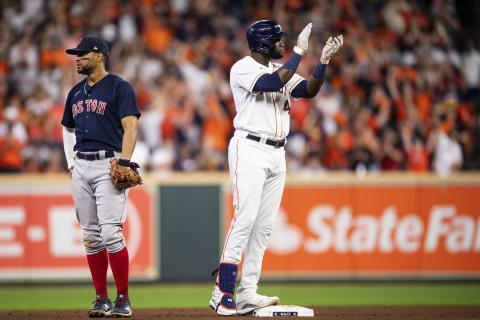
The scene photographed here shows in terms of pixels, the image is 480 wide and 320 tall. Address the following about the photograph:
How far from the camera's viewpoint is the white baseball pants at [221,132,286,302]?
243 inches

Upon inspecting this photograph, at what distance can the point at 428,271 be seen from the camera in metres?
11.1

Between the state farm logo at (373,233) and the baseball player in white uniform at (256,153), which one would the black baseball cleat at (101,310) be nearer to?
the baseball player in white uniform at (256,153)

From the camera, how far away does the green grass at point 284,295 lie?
847 centimetres

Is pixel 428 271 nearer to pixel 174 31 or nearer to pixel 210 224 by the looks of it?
pixel 210 224

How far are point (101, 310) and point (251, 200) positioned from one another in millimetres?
1452

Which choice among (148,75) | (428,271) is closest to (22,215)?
(148,75)

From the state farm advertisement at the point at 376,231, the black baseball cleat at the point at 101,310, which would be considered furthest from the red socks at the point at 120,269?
the state farm advertisement at the point at 376,231

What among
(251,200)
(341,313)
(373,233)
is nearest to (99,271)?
(251,200)

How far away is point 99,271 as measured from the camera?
6367 mm

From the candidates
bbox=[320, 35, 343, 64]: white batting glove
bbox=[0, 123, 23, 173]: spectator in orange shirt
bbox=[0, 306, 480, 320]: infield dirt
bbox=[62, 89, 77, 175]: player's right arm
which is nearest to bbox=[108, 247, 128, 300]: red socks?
bbox=[0, 306, 480, 320]: infield dirt

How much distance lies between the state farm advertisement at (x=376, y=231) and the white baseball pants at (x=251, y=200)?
4.62 metres

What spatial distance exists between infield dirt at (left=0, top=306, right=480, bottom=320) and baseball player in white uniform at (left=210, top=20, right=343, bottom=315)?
34 centimetres

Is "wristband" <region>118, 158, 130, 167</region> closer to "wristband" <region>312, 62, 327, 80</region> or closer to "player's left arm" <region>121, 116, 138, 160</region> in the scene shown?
"player's left arm" <region>121, 116, 138, 160</region>

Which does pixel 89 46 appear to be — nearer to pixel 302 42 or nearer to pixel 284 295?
pixel 302 42
